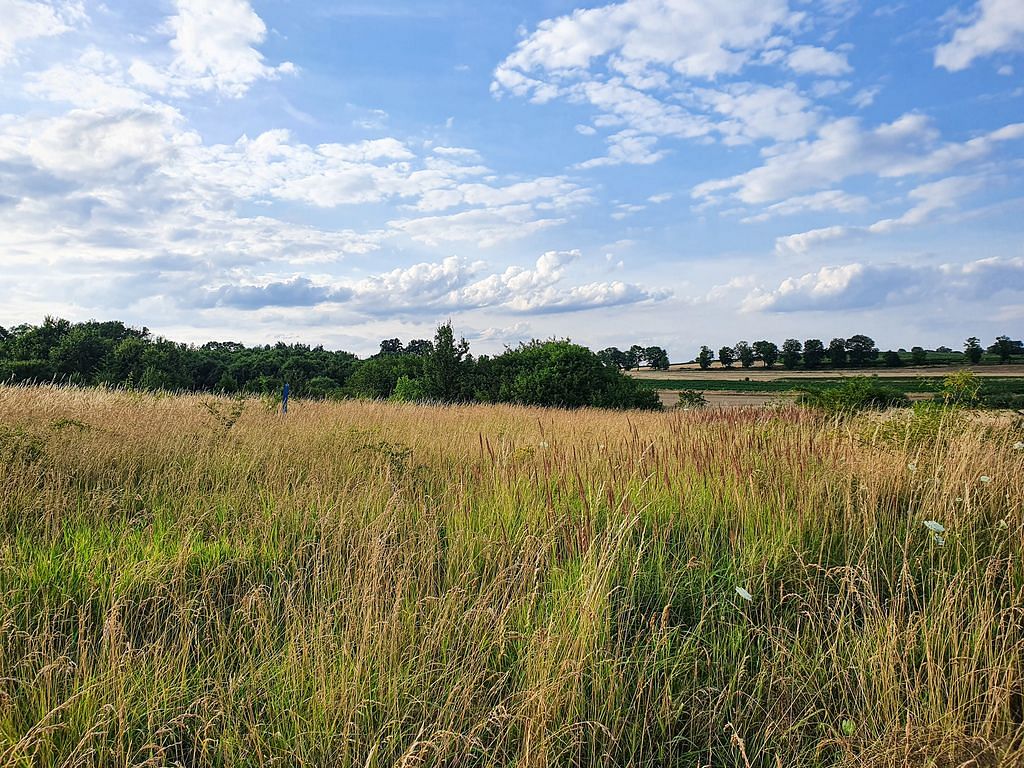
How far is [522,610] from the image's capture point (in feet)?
11.0

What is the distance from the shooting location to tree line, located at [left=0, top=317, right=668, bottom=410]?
22.5 m

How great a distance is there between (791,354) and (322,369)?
5572 cm

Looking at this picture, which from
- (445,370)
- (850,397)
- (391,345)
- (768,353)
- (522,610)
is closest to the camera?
(522,610)

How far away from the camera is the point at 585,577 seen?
3238mm

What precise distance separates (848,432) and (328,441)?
606 centimetres

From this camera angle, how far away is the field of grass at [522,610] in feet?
8.52

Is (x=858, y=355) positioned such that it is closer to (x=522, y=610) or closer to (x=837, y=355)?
(x=837, y=355)

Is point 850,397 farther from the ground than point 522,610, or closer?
farther from the ground

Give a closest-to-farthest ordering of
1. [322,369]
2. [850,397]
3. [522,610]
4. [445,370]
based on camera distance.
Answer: [522,610], [850,397], [445,370], [322,369]

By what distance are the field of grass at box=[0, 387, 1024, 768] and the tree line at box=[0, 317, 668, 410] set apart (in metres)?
11.1

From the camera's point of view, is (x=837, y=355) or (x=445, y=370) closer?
(x=445, y=370)

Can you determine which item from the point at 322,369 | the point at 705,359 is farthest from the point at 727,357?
the point at 322,369

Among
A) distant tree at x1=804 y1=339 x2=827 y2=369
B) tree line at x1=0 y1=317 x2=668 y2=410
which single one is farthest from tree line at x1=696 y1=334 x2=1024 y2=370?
tree line at x1=0 y1=317 x2=668 y2=410

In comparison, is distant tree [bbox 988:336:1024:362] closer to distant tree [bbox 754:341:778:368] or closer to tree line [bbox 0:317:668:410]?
distant tree [bbox 754:341:778:368]
